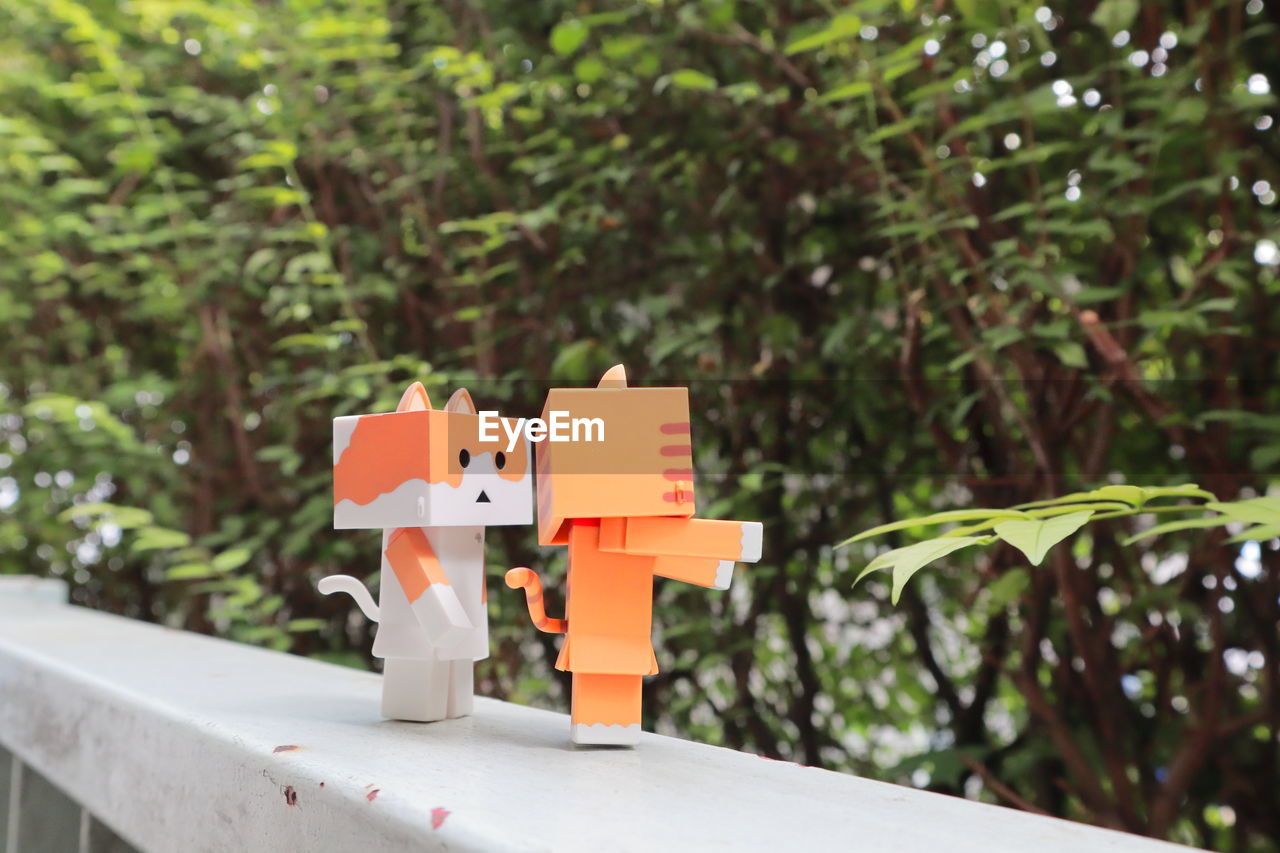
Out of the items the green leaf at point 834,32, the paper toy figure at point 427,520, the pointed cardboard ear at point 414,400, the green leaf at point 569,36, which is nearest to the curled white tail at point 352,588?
the paper toy figure at point 427,520

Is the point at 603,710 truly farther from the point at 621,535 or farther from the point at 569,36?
the point at 569,36

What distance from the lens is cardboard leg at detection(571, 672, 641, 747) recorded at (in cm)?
53

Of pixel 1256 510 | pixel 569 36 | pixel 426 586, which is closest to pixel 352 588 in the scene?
pixel 426 586

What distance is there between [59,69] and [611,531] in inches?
67.9

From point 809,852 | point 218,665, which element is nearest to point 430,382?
point 218,665

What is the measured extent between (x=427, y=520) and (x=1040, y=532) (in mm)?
332

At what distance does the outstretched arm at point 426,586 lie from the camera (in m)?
0.57

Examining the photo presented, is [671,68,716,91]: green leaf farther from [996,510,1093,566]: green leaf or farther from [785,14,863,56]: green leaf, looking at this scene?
[996,510,1093,566]: green leaf

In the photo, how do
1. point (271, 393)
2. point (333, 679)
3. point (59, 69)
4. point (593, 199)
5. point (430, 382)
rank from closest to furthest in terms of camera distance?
point (333, 679) → point (430, 382) → point (593, 199) → point (271, 393) → point (59, 69)

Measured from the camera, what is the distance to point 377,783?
433mm

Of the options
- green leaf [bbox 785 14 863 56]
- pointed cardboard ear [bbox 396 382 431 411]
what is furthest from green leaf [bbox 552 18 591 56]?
pointed cardboard ear [bbox 396 382 431 411]

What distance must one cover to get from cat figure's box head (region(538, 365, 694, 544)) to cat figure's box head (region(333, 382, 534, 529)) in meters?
0.07

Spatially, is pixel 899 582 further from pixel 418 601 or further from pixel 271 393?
pixel 271 393

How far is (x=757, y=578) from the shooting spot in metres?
1.19
